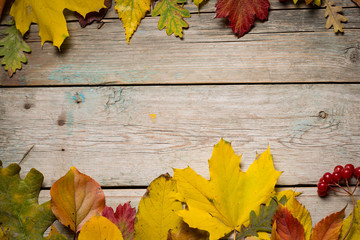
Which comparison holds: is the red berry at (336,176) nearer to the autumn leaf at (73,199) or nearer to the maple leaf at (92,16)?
the autumn leaf at (73,199)

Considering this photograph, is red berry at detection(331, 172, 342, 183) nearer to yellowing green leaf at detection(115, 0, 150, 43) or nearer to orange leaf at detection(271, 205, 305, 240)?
orange leaf at detection(271, 205, 305, 240)

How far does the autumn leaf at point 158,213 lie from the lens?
2.26 feet

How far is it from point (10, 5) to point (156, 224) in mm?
714

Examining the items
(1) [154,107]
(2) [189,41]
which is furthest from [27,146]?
(2) [189,41]

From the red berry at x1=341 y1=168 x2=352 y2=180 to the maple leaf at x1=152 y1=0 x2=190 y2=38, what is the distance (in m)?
0.52

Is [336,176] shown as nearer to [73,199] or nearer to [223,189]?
[223,189]

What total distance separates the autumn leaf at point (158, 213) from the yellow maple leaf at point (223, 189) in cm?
3

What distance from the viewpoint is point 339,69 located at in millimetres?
793

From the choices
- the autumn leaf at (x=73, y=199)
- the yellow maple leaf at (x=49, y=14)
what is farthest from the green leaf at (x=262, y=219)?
the yellow maple leaf at (x=49, y=14)

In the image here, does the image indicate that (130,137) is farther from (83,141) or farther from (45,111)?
(45,111)

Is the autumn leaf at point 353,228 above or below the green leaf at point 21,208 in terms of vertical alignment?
above

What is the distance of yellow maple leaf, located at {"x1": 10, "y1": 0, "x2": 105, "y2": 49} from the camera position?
0.78 meters

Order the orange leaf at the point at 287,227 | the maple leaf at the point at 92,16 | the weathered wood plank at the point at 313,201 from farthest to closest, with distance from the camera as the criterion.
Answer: the maple leaf at the point at 92,16
the weathered wood plank at the point at 313,201
the orange leaf at the point at 287,227

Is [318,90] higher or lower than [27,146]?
higher
